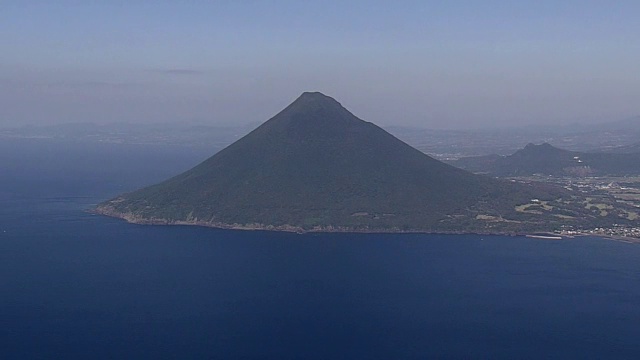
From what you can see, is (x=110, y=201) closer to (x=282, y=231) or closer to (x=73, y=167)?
(x=282, y=231)

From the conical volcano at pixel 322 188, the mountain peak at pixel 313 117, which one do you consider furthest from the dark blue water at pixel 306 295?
the mountain peak at pixel 313 117

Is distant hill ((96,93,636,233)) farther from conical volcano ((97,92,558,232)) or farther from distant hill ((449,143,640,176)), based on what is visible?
distant hill ((449,143,640,176))

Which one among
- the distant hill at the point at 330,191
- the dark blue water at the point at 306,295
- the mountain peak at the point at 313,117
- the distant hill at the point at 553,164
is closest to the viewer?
the dark blue water at the point at 306,295

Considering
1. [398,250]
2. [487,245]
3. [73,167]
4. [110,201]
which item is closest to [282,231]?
[398,250]

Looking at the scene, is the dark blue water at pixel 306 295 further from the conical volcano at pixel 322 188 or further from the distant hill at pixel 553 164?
the distant hill at pixel 553 164

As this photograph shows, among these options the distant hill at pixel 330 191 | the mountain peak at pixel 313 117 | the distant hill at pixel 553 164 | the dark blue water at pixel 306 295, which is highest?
the mountain peak at pixel 313 117

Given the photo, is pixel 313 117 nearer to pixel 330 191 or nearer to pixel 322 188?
pixel 322 188
